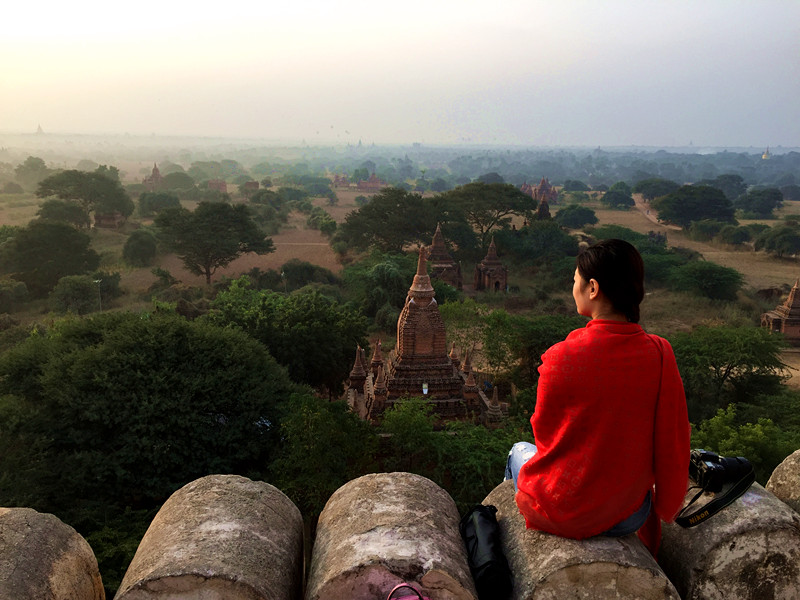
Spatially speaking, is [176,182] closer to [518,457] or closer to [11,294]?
[11,294]

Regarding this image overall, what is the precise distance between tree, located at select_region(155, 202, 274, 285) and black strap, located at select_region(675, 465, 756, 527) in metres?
32.9

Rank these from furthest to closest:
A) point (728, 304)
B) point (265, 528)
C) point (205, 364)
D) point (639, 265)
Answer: point (728, 304) < point (205, 364) < point (265, 528) < point (639, 265)

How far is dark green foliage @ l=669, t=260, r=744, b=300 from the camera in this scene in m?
31.3

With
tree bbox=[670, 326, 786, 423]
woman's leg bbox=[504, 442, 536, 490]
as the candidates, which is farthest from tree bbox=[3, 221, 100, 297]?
woman's leg bbox=[504, 442, 536, 490]

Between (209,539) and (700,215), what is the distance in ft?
209

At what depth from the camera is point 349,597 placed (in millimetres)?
2848

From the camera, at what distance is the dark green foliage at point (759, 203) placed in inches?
2682

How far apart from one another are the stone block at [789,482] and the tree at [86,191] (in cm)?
5074

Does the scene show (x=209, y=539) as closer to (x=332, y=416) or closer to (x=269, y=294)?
(x=332, y=416)

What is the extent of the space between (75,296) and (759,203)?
72977 mm

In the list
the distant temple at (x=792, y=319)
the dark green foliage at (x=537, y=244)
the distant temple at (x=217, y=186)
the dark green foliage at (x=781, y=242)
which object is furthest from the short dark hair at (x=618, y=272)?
the distant temple at (x=217, y=186)

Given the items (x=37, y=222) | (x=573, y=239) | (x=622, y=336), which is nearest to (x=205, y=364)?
(x=622, y=336)

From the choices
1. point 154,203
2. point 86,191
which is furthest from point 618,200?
point 86,191

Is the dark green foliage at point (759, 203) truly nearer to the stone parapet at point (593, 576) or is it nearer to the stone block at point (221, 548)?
the stone parapet at point (593, 576)
